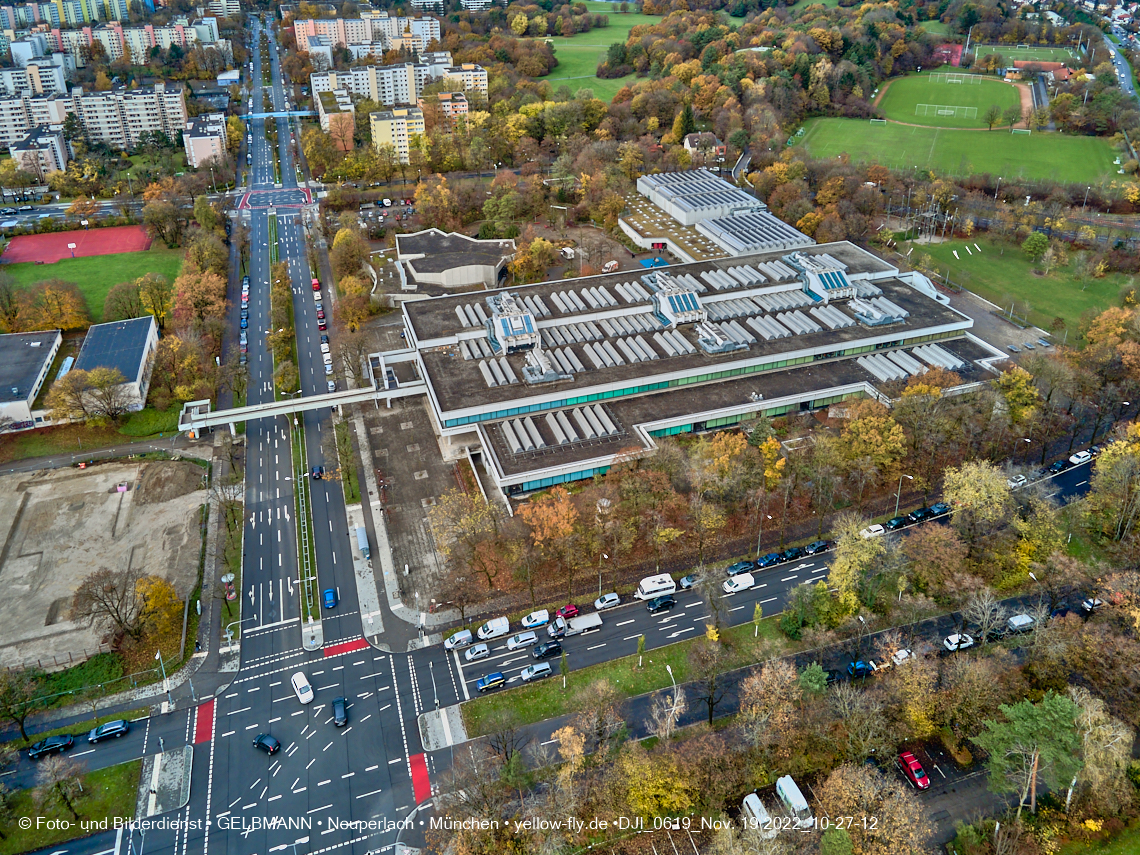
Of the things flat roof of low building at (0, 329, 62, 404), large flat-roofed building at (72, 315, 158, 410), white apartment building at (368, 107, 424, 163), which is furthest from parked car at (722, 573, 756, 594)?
white apartment building at (368, 107, 424, 163)

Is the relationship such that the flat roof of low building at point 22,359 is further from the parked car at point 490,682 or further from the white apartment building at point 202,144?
the white apartment building at point 202,144

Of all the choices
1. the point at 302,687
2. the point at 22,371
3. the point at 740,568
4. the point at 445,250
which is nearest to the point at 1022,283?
the point at 740,568

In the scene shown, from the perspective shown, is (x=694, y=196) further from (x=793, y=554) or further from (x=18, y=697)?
A: (x=18, y=697)

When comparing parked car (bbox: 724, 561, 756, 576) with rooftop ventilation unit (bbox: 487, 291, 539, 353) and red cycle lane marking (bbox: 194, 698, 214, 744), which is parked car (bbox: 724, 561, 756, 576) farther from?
red cycle lane marking (bbox: 194, 698, 214, 744)

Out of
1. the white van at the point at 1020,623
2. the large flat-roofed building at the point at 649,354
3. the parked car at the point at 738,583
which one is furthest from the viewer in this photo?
the large flat-roofed building at the point at 649,354

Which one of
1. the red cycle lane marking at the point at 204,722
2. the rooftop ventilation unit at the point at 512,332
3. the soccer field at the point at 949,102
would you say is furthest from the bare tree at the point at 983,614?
the soccer field at the point at 949,102
